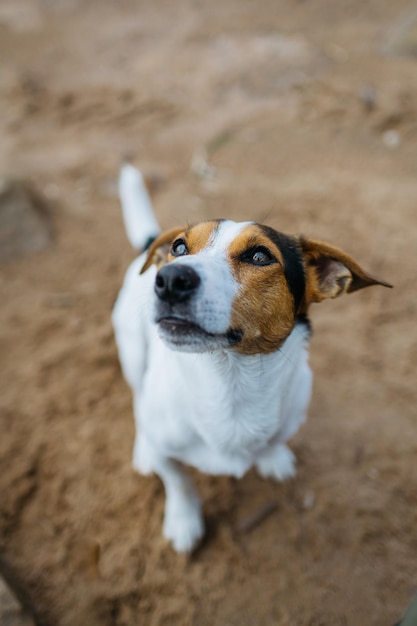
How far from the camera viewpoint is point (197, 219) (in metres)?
5.12

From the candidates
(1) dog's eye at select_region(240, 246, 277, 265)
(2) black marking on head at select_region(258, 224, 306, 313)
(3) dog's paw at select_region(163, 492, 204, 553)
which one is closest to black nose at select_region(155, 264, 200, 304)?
(1) dog's eye at select_region(240, 246, 277, 265)

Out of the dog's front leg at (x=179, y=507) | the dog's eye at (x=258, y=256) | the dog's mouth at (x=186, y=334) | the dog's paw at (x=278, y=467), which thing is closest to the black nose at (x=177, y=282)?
the dog's mouth at (x=186, y=334)

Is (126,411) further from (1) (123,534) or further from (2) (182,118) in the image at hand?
(2) (182,118)

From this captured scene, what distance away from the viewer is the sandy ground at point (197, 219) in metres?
2.73

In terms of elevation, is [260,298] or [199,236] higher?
[199,236]

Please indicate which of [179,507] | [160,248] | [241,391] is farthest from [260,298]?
[179,507]

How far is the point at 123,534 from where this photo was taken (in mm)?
2932

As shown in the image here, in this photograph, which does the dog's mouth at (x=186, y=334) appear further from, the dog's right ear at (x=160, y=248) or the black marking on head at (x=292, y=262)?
the dog's right ear at (x=160, y=248)

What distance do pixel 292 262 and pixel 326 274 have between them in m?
0.25

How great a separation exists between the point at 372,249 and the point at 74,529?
360 cm

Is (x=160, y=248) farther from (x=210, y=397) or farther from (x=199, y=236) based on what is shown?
(x=210, y=397)

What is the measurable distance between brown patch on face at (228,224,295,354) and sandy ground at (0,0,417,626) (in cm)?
151

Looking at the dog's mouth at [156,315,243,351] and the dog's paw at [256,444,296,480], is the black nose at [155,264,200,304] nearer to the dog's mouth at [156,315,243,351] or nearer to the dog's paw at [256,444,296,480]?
the dog's mouth at [156,315,243,351]

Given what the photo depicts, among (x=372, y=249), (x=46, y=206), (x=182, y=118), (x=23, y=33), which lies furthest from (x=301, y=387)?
(x=23, y=33)
